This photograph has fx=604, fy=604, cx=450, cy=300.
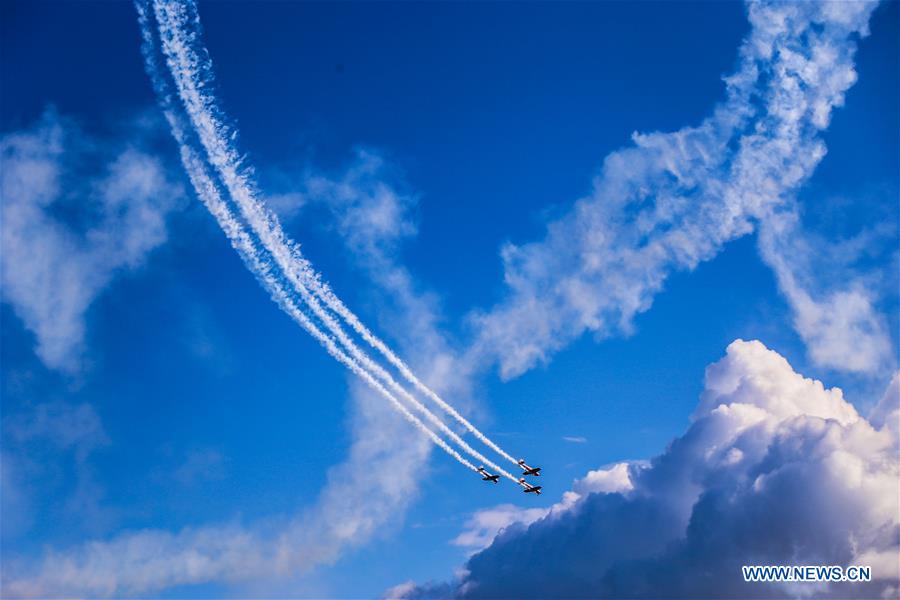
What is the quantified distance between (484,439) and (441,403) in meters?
8.53

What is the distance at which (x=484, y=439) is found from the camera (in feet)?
225

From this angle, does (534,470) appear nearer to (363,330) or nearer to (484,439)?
(484,439)

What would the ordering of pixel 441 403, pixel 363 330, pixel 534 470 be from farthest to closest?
pixel 534 470
pixel 441 403
pixel 363 330

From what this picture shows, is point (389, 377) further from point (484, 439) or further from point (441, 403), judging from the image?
point (484, 439)

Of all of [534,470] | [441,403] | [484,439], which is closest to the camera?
[441,403]

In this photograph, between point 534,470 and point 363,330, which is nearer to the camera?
point 363,330

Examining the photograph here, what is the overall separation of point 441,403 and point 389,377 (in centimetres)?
725

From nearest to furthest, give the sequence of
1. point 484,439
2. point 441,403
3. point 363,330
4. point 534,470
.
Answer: point 363,330 < point 441,403 < point 484,439 < point 534,470

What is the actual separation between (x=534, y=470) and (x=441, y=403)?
80.2 feet

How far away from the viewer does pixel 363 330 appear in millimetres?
57375

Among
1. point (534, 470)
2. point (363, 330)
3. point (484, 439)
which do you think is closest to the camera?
point (363, 330)

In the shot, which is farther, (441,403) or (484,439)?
(484,439)

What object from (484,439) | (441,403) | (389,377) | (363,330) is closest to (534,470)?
(484,439)

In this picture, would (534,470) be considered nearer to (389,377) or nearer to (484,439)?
(484,439)
